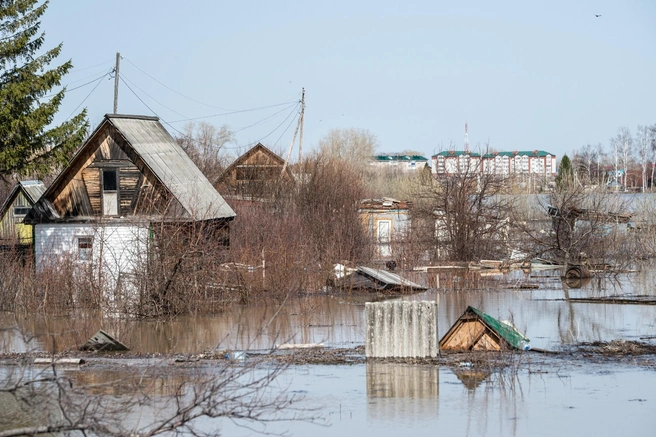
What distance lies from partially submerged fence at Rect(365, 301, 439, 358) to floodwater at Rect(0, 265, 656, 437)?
1.28ft

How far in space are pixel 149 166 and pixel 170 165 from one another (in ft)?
5.20

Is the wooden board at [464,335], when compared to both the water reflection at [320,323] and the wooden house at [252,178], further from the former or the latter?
the wooden house at [252,178]

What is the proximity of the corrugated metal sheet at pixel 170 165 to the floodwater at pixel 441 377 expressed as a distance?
5203 mm

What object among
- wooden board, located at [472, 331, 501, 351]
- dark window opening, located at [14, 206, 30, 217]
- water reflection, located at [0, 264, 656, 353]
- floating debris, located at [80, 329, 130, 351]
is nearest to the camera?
wooden board, located at [472, 331, 501, 351]

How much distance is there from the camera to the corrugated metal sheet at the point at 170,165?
89.6ft

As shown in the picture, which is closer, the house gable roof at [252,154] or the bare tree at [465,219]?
the bare tree at [465,219]

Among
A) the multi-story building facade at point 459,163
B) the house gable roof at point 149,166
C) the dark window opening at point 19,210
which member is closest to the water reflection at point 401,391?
the house gable roof at point 149,166

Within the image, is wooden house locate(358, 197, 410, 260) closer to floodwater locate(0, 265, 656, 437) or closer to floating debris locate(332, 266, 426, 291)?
floating debris locate(332, 266, 426, 291)

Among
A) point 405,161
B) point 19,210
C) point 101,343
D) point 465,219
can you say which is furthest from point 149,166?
point 405,161

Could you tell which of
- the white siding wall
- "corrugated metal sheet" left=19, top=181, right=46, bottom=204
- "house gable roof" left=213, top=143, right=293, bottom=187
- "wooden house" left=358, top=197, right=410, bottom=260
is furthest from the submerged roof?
the white siding wall

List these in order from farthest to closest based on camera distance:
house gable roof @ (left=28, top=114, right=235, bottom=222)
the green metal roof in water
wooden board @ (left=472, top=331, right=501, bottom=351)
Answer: house gable roof @ (left=28, top=114, right=235, bottom=222)
wooden board @ (left=472, top=331, right=501, bottom=351)
the green metal roof in water

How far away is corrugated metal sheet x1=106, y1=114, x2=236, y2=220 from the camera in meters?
27.3

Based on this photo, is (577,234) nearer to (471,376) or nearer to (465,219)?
(465,219)

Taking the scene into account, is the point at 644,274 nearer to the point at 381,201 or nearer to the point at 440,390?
the point at 381,201
